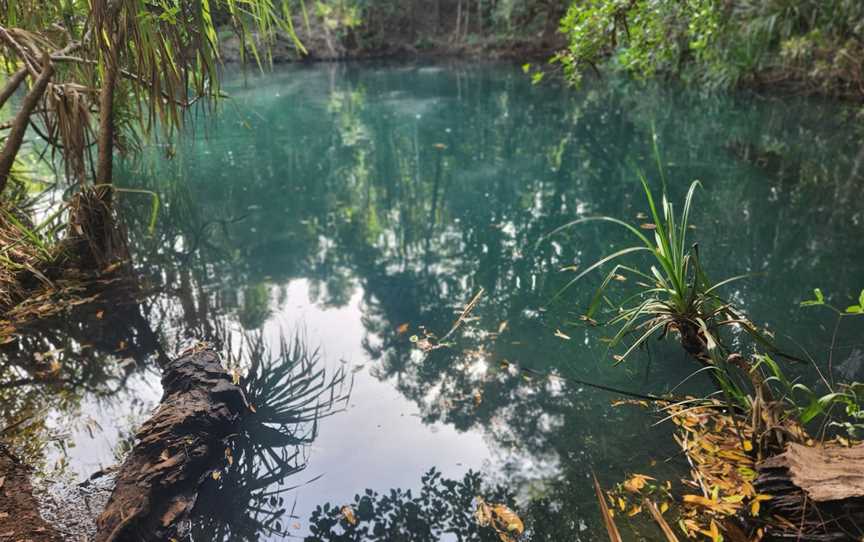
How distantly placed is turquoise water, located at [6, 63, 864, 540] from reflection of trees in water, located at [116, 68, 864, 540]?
0.02 meters

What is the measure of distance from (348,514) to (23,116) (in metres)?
3.08

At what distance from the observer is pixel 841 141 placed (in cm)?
732

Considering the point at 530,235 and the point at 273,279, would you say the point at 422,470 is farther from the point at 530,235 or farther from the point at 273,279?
the point at 530,235

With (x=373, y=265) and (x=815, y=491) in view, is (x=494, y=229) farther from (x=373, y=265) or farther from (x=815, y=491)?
(x=815, y=491)

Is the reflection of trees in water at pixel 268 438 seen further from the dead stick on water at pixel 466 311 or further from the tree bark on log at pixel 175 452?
the dead stick on water at pixel 466 311

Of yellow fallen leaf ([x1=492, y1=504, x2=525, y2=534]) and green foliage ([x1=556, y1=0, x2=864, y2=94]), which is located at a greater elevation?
green foliage ([x1=556, y1=0, x2=864, y2=94])

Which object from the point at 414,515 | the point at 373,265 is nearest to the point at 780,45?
the point at 373,265

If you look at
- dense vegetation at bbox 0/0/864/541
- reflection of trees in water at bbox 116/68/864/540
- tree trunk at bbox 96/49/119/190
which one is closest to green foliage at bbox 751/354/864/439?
dense vegetation at bbox 0/0/864/541

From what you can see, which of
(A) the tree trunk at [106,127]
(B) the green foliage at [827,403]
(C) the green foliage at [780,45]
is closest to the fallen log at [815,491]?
(B) the green foliage at [827,403]

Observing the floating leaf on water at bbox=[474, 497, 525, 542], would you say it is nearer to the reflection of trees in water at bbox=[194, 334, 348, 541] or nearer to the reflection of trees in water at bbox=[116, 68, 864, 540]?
the reflection of trees in water at bbox=[116, 68, 864, 540]

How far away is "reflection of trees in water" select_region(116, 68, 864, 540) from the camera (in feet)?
9.29

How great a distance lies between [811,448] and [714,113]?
9.49 meters

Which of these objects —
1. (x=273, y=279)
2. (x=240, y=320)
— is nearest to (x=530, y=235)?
(x=273, y=279)

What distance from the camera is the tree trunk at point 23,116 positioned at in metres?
3.24
